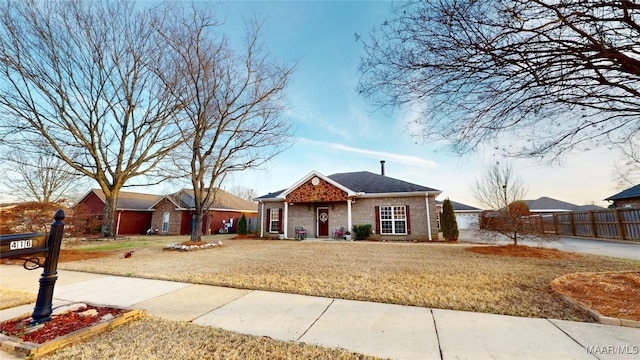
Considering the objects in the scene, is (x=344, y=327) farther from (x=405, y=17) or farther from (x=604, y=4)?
(x=604, y=4)

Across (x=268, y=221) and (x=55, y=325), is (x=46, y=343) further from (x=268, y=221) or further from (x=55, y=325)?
(x=268, y=221)

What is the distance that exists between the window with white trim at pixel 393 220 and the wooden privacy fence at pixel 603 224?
10119 millimetres

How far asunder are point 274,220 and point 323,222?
12.3ft

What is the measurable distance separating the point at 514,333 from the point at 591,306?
1.86 m

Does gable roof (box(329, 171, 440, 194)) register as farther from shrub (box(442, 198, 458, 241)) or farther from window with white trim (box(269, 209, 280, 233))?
window with white trim (box(269, 209, 280, 233))

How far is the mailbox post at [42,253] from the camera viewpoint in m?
2.90

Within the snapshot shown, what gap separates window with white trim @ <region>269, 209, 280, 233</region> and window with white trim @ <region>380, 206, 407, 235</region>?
293 inches

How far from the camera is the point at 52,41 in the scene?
42.0 ft

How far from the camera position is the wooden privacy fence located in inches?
476

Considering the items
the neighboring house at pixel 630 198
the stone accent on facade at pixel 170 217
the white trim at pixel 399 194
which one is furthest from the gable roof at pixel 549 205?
the stone accent on facade at pixel 170 217

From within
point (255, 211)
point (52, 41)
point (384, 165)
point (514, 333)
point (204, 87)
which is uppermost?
point (52, 41)

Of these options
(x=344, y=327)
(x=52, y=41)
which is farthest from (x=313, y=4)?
(x=52, y=41)

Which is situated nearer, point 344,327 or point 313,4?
point 344,327

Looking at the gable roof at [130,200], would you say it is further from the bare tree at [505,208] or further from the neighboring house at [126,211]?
the bare tree at [505,208]
